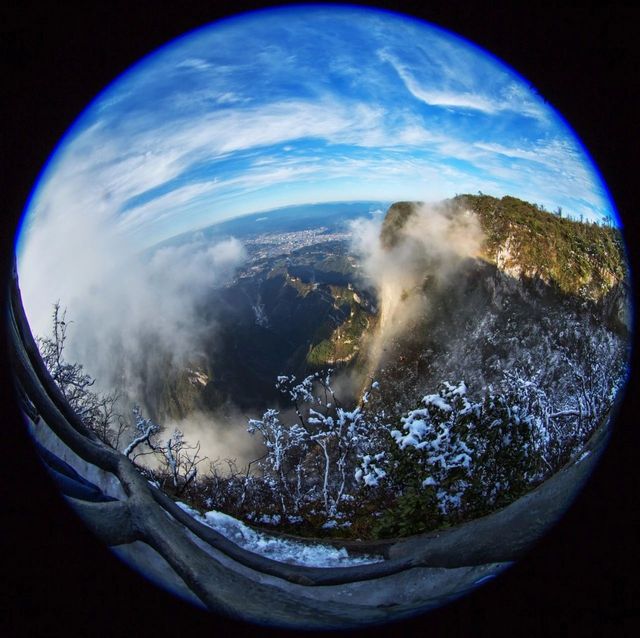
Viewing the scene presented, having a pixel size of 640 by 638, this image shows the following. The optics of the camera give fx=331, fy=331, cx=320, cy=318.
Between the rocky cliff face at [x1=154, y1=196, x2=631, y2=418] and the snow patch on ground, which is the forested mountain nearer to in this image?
the rocky cliff face at [x1=154, y1=196, x2=631, y2=418]

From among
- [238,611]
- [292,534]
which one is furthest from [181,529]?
[292,534]

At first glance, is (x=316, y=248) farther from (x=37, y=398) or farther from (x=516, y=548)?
(x=516, y=548)

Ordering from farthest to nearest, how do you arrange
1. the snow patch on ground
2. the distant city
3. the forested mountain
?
1. the distant city
2. the forested mountain
3. the snow patch on ground

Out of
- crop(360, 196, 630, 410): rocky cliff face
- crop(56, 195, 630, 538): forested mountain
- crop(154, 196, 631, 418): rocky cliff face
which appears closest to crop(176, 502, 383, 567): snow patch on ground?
crop(56, 195, 630, 538): forested mountain

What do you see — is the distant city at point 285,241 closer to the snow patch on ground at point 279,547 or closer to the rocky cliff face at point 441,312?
the rocky cliff face at point 441,312

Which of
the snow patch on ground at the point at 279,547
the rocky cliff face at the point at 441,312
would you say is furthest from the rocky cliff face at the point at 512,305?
the snow patch on ground at the point at 279,547

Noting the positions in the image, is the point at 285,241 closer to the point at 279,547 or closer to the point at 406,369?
the point at 406,369

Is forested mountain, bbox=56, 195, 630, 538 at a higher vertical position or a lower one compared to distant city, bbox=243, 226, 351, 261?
lower

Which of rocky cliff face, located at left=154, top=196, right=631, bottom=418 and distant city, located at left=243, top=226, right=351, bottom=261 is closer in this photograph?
rocky cliff face, located at left=154, top=196, right=631, bottom=418
